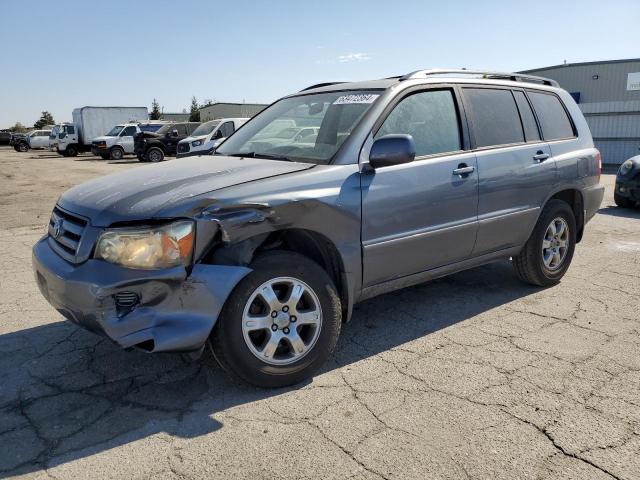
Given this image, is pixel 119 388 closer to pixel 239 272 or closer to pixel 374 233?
pixel 239 272

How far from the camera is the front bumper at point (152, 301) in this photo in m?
2.71

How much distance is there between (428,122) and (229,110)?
1801 inches

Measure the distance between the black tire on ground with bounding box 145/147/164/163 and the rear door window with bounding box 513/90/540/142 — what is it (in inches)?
850

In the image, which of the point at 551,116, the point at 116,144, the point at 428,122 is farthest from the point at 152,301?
the point at 116,144

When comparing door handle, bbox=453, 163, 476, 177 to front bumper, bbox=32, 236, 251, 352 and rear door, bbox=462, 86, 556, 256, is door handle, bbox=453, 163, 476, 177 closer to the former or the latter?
rear door, bbox=462, 86, 556, 256

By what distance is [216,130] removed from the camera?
18.0m

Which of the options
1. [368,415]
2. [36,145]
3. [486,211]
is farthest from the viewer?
[36,145]

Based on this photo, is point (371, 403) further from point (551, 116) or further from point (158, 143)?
point (158, 143)

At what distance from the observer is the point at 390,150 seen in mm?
3295

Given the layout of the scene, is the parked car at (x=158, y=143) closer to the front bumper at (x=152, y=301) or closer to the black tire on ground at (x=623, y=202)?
the black tire on ground at (x=623, y=202)

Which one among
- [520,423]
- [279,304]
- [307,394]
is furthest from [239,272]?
[520,423]

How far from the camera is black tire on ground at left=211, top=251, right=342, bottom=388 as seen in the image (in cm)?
289

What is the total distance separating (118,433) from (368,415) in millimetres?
1276

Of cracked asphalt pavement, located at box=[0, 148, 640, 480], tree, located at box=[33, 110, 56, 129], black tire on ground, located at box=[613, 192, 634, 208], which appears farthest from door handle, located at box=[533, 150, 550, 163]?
tree, located at box=[33, 110, 56, 129]
